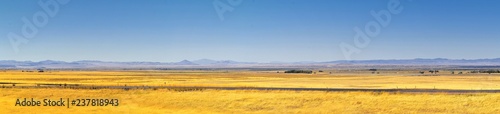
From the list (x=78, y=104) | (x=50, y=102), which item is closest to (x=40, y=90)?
(x=50, y=102)

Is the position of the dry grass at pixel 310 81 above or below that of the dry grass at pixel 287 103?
above

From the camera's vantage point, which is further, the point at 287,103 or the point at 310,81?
the point at 310,81

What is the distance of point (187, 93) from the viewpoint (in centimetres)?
5050

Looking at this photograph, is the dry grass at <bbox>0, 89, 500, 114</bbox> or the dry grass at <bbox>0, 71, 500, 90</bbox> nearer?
the dry grass at <bbox>0, 89, 500, 114</bbox>

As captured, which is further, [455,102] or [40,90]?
[40,90]

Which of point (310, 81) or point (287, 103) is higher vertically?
point (310, 81)

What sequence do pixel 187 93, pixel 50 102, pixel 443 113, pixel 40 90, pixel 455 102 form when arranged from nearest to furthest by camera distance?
pixel 443 113, pixel 455 102, pixel 50 102, pixel 187 93, pixel 40 90

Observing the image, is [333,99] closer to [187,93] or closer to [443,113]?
[443,113]

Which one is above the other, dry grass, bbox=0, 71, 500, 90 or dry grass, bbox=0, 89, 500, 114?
dry grass, bbox=0, 71, 500, 90

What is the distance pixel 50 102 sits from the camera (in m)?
46.8

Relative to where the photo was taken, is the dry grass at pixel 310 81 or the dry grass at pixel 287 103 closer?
the dry grass at pixel 287 103

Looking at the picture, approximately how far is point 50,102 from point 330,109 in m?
21.7

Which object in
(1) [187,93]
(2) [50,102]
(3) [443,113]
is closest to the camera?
(3) [443,113]

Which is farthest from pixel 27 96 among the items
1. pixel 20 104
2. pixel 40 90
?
pixel 20 104
